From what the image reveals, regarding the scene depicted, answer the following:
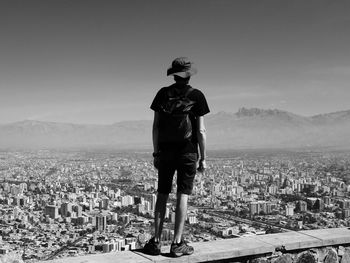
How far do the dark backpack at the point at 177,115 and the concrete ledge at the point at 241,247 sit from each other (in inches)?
33.7

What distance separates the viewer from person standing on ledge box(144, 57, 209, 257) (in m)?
3.33

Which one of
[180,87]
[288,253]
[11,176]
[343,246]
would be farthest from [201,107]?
[11,176]

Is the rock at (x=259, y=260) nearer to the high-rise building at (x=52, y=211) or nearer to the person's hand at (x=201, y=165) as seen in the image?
the person's hand at (x=201, y=165)

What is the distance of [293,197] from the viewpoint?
27109 millimetres

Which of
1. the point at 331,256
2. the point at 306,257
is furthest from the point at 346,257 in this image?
the point at 306,257

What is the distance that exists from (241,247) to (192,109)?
3.79ft

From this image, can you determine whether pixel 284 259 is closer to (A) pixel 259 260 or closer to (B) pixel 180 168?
(A) pixel 259 260

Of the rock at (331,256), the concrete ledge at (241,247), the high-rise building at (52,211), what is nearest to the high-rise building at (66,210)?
the high-rise building at (52,211)

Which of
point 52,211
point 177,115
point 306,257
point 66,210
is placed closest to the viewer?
point 177,115

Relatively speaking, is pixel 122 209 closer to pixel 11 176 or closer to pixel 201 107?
pixel 201 107

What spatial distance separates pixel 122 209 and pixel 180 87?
756 inches

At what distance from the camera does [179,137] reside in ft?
11.0

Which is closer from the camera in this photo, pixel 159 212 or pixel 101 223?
pixel 159 212

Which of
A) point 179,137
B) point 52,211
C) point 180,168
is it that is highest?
point 179,137
